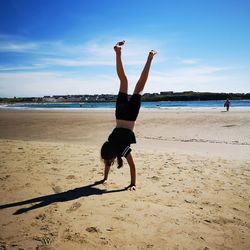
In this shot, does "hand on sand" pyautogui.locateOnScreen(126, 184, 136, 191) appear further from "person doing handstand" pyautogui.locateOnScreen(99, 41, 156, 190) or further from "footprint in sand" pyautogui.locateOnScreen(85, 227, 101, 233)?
"footprint in sand" pyautogui.locateOnScreen(85, 227, 101, 233)

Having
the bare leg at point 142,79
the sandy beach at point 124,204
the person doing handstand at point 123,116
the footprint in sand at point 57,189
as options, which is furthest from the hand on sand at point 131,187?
the bare leg at point 142,79

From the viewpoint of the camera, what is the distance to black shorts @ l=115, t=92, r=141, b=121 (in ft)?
15.2

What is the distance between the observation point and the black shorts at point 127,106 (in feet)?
15.2

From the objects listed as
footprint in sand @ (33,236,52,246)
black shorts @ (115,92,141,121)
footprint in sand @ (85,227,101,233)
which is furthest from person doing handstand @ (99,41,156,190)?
footprint in sand @ (33,236,52,246)

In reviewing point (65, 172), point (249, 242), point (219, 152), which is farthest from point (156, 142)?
point (249, 242)

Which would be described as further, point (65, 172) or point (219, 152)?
point (219, 152)

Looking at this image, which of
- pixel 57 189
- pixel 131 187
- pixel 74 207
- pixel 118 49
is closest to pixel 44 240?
pixel 74 207

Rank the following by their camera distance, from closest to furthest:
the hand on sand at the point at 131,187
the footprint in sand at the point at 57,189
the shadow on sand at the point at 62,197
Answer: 1. the shadow on sand at the point at 62,197
2. the footprint in sand at the point at 57,189
3. the hand on sand at the point at 131,187

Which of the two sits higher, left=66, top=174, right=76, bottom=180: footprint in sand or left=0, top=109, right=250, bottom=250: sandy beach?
left=66, top=174, right=76, bottom=180: footprint in sand

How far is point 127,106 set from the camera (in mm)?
4641

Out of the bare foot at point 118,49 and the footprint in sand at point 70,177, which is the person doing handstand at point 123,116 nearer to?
the bare foot at point 118,49

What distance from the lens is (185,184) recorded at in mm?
5027

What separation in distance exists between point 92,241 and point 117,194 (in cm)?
149

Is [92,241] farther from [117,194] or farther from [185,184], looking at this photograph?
[185,184]
